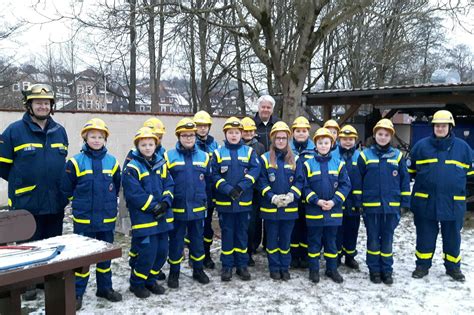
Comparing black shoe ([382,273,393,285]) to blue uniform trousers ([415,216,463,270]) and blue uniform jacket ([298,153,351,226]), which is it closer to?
blue uniform trousers ([415,216,463,270])

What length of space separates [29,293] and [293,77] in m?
7.15

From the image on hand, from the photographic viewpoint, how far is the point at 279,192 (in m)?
4.61

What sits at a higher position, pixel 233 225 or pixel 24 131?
pixel 24 131

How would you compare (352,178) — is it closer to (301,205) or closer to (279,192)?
(301,205)

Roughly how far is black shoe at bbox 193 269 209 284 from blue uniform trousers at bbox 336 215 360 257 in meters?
1.72

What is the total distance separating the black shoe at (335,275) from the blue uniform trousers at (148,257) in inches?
75.9

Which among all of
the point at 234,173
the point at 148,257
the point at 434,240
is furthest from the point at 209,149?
the point at 434,240

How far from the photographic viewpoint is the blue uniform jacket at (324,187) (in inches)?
179

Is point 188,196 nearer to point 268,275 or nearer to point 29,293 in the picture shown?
point 268,275

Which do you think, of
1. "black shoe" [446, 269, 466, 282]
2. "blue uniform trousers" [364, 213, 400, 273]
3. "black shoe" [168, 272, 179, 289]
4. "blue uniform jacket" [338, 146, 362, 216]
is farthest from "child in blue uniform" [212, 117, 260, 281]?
"black shoe" [446, 269, 466, 282]

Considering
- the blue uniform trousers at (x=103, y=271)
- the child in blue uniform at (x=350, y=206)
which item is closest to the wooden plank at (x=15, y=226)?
the blue uniform trousers at (x=103, y=271)

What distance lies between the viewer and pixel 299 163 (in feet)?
15.4

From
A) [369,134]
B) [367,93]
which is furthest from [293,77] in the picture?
[369,134]

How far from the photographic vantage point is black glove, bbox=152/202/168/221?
3.99 metres
